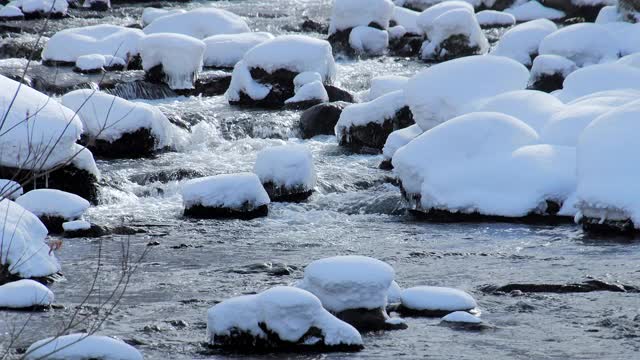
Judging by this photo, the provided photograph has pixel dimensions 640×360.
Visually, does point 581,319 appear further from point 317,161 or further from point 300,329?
point 317,161

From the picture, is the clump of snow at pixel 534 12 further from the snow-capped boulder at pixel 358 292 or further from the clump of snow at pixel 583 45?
the snow-capped boulder at pixel 358 292

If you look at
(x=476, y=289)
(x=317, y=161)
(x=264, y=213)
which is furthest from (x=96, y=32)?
(x=476, y=289)

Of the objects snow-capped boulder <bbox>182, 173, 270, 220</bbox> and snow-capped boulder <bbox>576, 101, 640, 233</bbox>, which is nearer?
snow-capped boulder <bbox>576, 101, 640, 233</bbox>

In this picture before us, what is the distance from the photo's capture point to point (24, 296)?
28.7ft

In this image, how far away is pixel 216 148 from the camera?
16.4 metres

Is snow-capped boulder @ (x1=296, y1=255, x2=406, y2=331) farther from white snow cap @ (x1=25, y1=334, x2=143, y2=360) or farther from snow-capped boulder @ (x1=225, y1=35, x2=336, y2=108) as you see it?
snow-capped boulder @ (x1=225, y1=35, x2=336, y2=108)

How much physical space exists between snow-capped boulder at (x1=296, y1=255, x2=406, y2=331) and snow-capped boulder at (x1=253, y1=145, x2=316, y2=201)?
512cm

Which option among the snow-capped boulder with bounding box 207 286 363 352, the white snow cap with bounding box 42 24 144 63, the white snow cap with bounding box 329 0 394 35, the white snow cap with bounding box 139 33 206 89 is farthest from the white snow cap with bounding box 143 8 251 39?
the snow-capped boulder with bounding box 207 286 363 352

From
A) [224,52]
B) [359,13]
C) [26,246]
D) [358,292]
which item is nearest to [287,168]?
[26,246]

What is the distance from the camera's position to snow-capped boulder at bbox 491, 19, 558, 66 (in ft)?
70.9

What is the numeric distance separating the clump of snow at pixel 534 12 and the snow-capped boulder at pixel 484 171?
15884 millimetres

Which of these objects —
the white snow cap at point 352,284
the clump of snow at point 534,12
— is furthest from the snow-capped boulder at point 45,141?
the clump of snow at point 534,12

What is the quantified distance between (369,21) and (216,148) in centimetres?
909

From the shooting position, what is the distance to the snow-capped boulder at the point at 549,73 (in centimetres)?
1853
